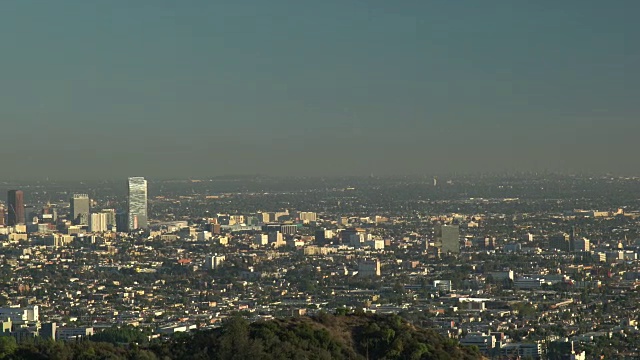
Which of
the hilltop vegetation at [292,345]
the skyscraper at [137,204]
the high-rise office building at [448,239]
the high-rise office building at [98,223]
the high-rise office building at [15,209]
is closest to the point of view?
the hilltop vegetation at [292,345]

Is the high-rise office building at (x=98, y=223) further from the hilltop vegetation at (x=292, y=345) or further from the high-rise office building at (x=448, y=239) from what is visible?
the hilltop vegetation at (x=292, y=345)

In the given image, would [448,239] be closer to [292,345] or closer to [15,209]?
[15,209]

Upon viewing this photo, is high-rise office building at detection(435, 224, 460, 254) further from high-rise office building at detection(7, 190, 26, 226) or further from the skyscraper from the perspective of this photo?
high-rise office building at detection(7, 190, 26, 226)

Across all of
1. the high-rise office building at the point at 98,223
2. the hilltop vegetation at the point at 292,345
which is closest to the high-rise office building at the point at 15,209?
the high-rise office building at the point at 98,223

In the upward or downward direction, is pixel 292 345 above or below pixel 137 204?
above

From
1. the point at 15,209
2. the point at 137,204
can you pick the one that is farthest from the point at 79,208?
the point at 15,209

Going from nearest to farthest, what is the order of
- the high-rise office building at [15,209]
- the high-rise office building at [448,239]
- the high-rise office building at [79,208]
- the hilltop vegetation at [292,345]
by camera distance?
the hilltop vegetation at [292,345] → the high-rise office building at [448,239] → the high-rise office building at [15,209] → the high-rise office building at [79,208]

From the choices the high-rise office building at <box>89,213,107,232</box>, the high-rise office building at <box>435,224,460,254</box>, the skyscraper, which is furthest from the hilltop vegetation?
the skyscraper
